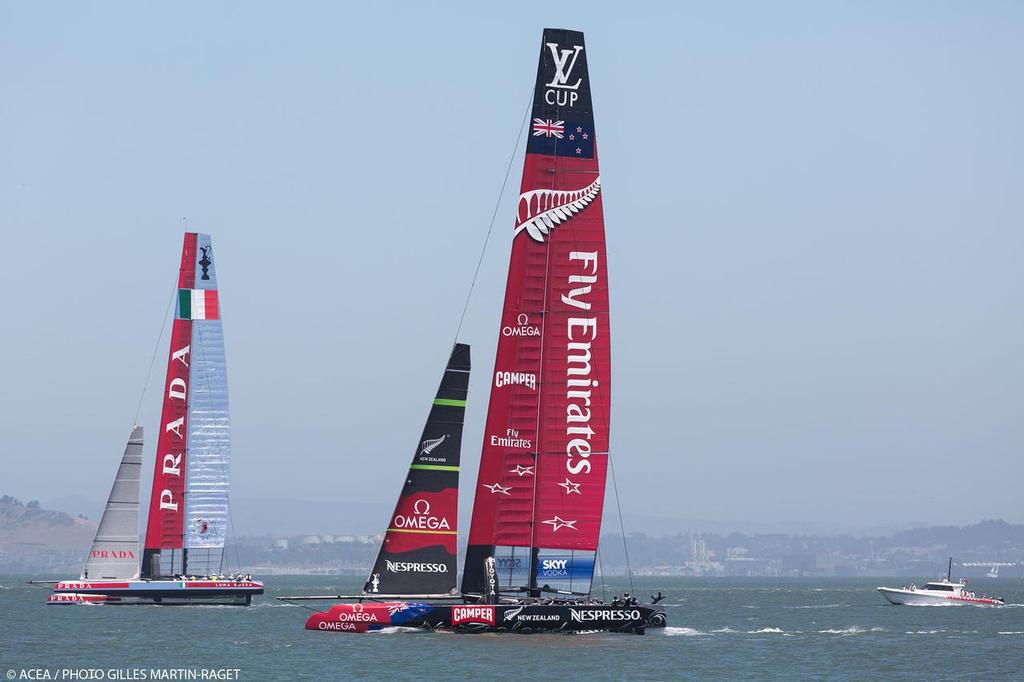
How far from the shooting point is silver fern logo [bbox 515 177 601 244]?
4594 cm

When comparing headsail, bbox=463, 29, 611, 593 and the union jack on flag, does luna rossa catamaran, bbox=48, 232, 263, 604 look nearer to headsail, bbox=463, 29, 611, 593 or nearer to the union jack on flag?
headsail, bbox=463, 29, 611, 593

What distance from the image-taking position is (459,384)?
1848 inches

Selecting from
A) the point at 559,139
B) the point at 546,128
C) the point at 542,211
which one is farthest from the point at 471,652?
the point at 546,128

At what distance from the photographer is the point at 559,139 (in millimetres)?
46219

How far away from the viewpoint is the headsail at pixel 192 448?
2724 inches

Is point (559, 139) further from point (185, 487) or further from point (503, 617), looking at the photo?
point (185, 487)

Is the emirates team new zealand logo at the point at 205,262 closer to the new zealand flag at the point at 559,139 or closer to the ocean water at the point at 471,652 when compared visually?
the ocean water at the point at 471,652

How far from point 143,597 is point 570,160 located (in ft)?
99.1

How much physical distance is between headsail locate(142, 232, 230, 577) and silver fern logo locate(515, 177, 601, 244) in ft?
89.0

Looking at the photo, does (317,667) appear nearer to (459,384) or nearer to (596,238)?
(459,384)

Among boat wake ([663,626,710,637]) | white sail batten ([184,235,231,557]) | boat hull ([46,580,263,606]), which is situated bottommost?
boat wake ([663,626,710,637])

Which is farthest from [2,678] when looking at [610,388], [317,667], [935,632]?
[935,632]
